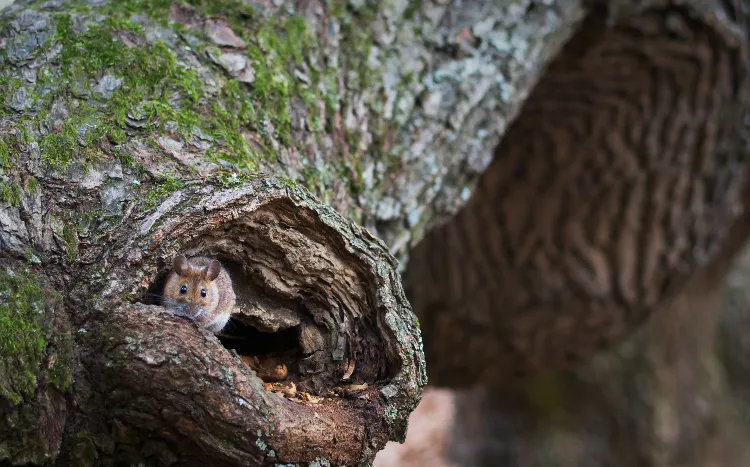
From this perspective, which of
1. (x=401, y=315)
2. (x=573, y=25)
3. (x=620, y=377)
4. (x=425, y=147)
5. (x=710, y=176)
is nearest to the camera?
(x=401, y=315)

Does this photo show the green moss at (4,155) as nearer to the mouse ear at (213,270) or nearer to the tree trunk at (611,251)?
the mouse ear at (213,270)

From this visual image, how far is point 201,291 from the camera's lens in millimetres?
2223

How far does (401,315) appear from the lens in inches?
80.7

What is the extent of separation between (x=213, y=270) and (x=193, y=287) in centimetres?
10

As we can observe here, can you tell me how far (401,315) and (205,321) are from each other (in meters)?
0.66

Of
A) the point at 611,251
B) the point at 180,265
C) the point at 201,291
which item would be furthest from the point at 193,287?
the point at 611,251

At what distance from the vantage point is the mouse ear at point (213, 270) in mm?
2113

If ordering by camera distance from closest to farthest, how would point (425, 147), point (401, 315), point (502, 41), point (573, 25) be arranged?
point (401, 315) < point (425, 147) < point (502, 41) < point (573, 25)

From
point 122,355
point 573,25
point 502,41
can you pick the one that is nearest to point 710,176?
point 573,25

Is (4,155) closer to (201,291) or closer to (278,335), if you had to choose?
(201,291)

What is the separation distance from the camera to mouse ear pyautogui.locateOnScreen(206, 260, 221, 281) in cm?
211

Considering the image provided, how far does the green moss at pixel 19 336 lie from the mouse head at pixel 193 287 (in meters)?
0.36

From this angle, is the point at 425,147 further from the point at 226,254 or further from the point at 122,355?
the point at 122,355

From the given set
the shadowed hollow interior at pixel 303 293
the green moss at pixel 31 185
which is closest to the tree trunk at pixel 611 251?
the shadowed hollow interior at pixel 303 293
